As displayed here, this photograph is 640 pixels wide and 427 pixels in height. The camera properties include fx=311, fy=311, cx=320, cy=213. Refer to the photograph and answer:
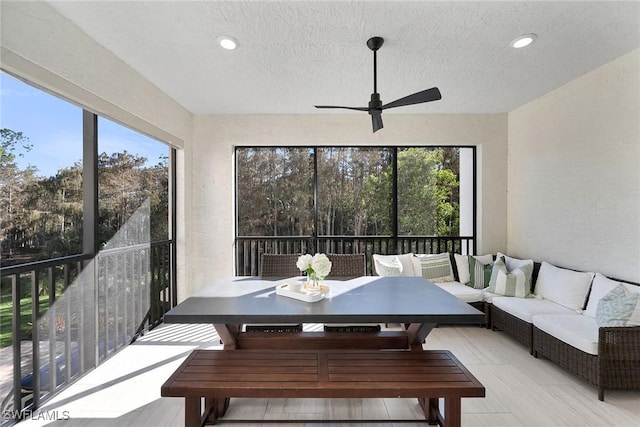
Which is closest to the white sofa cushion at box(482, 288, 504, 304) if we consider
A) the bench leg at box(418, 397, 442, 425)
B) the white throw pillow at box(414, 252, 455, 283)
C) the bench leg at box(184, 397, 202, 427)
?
the white throw pillow at box(414, 252, 455, 283)

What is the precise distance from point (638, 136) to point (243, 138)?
13.4 ft

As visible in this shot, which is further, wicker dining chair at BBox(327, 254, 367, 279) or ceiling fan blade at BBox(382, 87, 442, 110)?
wicker dining chair at BBox(327, 254, 367, 279)

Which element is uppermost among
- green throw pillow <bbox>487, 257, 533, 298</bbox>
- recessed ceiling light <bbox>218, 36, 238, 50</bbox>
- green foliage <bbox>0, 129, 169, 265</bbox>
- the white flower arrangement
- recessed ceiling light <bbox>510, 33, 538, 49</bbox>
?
recessed ceiling light <bbox>218, 36, 238, 50</bbox>

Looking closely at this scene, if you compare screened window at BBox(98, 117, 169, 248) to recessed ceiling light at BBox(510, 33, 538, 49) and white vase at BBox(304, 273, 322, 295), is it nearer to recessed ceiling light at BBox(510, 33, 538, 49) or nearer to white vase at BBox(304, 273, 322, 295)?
white vase at BBox(304, 273, 322, 295)

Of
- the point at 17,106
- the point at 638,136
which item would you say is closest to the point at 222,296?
the point at 17,106

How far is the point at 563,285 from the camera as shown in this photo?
3035 mm

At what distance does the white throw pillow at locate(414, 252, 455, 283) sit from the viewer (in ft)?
12.9

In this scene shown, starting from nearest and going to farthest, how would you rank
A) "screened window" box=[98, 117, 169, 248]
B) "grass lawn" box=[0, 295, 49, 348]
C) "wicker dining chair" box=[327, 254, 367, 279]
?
"grass lawn" box=[0, 295, 49, 348]
"screened window" box=[98, 117, 169, 248]
"wicker dining chair" box=[327, 254, 367, 279]

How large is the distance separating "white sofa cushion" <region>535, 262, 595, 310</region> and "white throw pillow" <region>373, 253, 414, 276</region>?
1.38 m

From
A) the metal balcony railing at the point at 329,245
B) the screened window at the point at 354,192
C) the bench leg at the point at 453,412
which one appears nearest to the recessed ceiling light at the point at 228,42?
the screened window at the point at 354,192

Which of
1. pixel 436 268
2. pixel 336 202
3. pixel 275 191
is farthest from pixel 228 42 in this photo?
pixel 436 268

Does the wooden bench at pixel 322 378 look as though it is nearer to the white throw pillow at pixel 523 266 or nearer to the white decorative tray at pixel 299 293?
the white decorative tray at pixel 299 293

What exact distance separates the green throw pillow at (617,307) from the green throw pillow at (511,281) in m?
1.03

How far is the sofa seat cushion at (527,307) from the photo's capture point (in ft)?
9.57
